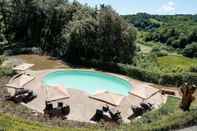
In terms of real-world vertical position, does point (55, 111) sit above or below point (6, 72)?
below

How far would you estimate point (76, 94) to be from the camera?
77.2ft

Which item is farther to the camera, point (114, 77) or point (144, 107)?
point (114, 77)

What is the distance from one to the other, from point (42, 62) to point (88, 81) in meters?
6.74

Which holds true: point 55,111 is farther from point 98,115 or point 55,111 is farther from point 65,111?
point 98,115

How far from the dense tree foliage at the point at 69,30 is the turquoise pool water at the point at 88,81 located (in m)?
4.24

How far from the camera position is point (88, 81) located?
1137 inches

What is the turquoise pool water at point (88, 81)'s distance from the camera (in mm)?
27047

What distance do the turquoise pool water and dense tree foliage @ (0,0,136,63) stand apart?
4.24 metres

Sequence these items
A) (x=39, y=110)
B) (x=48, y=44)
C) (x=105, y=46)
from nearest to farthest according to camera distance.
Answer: (x=39, y=110)
(x=105, y=46)
(x=48, y=44)

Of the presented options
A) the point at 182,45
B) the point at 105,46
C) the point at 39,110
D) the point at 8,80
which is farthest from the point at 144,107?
the point at 182,45

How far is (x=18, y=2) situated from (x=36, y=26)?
13.2ft

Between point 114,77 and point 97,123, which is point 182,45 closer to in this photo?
point 114,77

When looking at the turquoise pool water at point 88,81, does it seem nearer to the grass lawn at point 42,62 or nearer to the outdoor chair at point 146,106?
the grass lawn at point 42,62

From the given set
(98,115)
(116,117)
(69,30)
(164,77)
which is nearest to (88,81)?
(164,77)
